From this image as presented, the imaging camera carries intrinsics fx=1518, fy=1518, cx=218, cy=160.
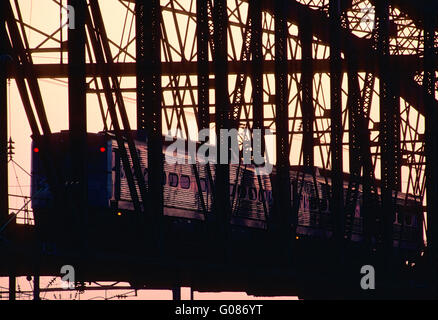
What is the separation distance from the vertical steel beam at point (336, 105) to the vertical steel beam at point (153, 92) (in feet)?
39.6

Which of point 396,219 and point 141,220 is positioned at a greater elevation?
point 396,219

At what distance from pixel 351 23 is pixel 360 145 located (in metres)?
8.85

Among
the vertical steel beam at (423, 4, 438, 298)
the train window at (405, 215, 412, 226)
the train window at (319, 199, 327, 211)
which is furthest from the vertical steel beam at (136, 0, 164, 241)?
the train window at (405, 215, 412, 226)

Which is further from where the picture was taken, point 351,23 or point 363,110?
point 351,23

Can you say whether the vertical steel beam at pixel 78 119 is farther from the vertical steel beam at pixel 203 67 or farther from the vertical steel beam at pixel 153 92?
the vertical steel beam at pixel 203 67

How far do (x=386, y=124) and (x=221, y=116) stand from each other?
38.7 feet

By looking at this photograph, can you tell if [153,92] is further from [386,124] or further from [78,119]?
[386,124]

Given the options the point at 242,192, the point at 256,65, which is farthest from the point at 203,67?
the point at 242,192

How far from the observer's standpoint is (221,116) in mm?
38188
